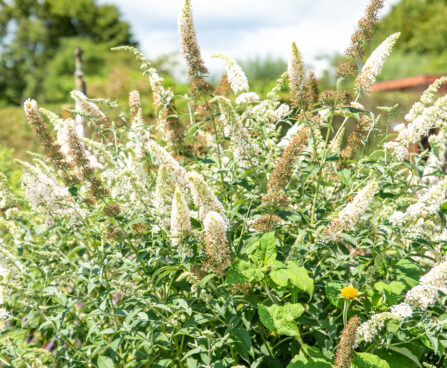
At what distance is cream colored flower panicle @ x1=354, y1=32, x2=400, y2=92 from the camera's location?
2.75 m

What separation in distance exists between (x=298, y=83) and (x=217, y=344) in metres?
1.50

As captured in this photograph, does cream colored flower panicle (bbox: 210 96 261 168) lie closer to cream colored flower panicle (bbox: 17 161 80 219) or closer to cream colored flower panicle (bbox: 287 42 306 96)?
cream colored flower panicle (bbox: 287 42 306 96)

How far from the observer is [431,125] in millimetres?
2682

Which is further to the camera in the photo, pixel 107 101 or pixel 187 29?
pixel 107 101

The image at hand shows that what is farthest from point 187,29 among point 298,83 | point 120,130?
point 120,130

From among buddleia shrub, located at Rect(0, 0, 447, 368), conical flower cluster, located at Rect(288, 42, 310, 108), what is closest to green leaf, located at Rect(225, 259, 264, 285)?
buddleia shrub, located at Rect(0, 0, 447, 368)

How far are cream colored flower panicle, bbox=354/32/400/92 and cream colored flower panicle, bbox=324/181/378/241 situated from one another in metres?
0.83

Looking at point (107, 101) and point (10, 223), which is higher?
point (107, 101)

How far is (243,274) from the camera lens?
2.22m

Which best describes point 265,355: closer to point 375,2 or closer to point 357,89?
point 357,89

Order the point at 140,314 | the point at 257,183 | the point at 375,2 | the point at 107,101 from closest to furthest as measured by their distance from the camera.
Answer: the point at 140,314, the point at 375,2, the point at 257,183, the point at 107,101

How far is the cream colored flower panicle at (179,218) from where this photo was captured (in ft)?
7.06

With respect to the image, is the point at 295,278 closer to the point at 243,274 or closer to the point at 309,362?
the point at 243,274

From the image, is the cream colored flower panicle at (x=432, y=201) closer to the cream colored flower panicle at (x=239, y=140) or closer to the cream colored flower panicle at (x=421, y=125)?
the cream colored flower panicle at (x=421, y=125)
